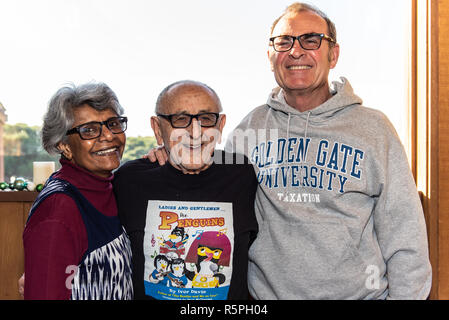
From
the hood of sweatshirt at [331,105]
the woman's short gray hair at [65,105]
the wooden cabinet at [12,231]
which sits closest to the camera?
the woman's short gray hair at [65,105]

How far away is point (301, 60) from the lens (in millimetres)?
1710

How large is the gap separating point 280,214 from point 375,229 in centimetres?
39

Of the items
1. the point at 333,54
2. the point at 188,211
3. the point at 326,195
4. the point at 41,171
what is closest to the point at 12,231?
the point at 41,171

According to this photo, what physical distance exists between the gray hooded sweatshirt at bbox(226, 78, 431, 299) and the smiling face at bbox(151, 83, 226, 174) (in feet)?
0.98

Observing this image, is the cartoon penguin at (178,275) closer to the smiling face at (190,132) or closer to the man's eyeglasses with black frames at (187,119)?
the smiling face at (190,132)

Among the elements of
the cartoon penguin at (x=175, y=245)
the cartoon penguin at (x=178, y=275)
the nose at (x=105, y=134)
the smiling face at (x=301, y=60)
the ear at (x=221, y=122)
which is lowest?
the cartoon penguin at (x=178, y=275)

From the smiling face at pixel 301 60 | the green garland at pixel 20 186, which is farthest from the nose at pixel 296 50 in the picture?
the green garland at pixel 20 186

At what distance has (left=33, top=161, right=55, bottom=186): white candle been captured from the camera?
2.70m

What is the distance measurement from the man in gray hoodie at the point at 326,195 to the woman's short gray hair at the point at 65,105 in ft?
2.28

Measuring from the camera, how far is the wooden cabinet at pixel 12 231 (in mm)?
2605

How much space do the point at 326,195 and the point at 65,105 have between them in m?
1.01

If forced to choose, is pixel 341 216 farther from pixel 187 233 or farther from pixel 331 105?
pixel 187 233
